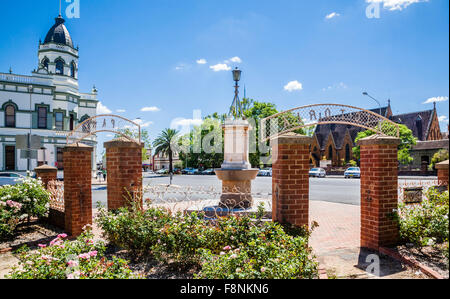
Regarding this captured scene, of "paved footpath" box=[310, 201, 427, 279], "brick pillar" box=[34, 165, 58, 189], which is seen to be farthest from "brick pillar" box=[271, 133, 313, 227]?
"brick pillar" box=[34, 165, 58, 189]

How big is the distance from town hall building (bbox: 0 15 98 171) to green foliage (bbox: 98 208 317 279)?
23581 millimetres

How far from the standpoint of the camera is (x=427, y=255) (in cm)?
436

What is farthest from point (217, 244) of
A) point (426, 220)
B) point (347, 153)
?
point (347, 153)

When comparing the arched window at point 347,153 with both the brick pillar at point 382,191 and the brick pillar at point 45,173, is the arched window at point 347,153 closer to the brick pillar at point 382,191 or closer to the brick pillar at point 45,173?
the brick pillar at point 382,191

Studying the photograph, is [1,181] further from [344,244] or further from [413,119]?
[413,119]

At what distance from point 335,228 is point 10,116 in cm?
3267

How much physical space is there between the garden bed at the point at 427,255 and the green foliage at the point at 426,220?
124 mm

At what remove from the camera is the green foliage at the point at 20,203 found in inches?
240

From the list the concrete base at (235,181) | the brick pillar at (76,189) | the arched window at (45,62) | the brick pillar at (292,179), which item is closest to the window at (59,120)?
the arched window at (45,62)

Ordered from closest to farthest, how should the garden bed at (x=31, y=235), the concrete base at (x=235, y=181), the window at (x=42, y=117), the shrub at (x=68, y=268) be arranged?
the shrub at (x=68, y=268)
the garden bed at (x=31, y=235)
the concrete base at (x=235, y=181)
the window at (x=42, y=117)

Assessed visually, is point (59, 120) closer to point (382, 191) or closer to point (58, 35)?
point (58, 35)

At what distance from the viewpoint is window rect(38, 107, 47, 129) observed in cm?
2997

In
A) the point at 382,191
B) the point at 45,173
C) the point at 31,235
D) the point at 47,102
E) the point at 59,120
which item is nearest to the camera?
the point at 382,191
